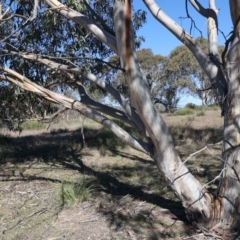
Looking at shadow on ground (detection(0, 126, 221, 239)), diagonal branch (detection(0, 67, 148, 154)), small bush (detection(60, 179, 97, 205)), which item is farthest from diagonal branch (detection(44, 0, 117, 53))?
small bush (detection(60, 179, 97, 205))

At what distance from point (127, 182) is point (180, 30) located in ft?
10.3

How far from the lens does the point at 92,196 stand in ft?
22.1

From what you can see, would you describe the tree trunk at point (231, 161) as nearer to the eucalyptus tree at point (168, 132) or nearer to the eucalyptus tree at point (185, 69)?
the eucalyptus tree at point (168, 132)

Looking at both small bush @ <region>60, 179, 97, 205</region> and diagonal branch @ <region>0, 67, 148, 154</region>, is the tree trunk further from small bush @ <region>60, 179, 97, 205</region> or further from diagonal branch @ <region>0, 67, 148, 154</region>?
small bush @ <region>60, 179, 97, 205</region>

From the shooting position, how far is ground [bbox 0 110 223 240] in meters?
5.39

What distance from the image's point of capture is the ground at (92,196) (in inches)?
212

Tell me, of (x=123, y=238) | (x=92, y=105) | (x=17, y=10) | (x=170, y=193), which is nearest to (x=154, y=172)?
(x=170, y=193)

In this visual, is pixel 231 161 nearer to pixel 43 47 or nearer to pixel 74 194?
pixel 74 194

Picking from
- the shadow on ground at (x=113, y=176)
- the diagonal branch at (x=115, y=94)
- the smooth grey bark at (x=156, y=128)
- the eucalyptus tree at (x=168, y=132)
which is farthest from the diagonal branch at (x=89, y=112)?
the shadow on ground at (x=113, y=176)

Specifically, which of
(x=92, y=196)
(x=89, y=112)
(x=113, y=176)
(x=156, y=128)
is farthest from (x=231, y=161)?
(x=113, y=176)

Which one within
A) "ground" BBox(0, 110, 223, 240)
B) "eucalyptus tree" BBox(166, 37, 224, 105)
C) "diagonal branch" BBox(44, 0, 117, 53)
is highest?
"eucalyptus tree" BBox(166, 37, 224, 105)

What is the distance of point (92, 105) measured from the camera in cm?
610

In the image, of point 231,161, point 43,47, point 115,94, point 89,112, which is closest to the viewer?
point 231,161

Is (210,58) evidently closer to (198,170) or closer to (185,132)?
(198,170)
